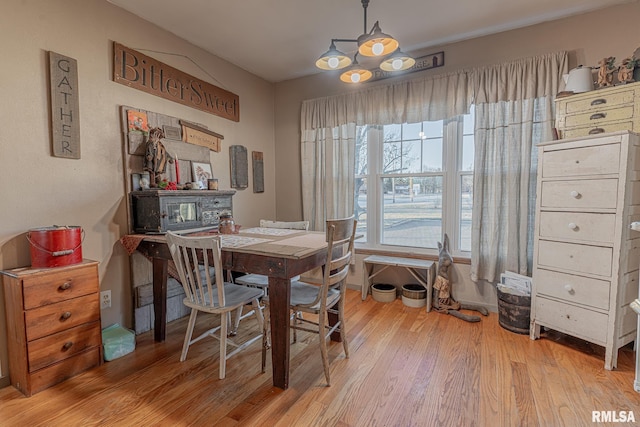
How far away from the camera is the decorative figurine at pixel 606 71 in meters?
2.28

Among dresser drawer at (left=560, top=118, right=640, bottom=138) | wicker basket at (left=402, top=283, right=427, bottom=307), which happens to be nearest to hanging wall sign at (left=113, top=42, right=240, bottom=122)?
wicker basket at (left=402, top=283, right=427, bottom=307)

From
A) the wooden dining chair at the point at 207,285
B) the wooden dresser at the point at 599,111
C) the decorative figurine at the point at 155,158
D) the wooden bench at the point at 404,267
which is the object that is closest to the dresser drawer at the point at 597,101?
the wooden dresser at the point at 599,111

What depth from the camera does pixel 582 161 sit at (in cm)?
215

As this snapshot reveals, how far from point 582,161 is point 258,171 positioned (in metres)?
3.08

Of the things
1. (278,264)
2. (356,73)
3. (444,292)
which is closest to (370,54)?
(356,73)

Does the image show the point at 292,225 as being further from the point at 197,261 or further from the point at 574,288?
the point at 574,288

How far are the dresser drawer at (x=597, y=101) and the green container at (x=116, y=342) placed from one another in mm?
3665

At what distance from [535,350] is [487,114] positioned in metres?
2.00

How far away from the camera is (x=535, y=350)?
7.49 ft

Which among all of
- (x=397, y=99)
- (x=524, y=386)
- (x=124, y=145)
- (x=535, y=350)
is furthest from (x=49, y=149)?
(x=535, y=350)

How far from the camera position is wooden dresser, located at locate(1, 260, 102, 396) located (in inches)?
69.8

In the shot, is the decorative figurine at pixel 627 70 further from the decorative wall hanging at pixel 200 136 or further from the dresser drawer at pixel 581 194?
the decorative wall hanging at pixel 200 136

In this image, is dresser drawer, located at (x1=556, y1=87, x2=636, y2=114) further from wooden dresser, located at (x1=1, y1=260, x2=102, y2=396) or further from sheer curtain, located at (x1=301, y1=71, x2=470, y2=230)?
wooden dresser, located at (x1=1, y1=260, x2=102, y2=396)

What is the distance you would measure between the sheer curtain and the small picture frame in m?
1.19
